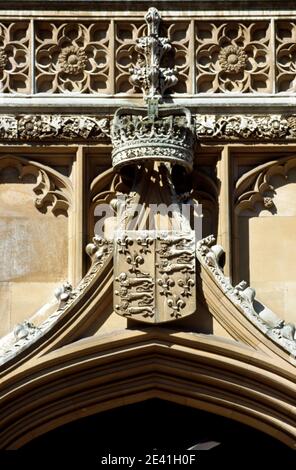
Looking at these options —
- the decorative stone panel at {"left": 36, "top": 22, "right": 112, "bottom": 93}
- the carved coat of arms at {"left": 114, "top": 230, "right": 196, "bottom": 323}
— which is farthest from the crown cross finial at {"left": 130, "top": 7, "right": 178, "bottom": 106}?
the carved coat of arms at {"left": 114, "top": 230, "right": 196, "bottom": 323}

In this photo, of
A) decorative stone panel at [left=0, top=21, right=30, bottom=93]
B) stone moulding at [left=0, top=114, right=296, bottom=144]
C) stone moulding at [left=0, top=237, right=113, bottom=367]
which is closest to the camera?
stone moulding at [left=0, top=237, right=113, bottom=367]

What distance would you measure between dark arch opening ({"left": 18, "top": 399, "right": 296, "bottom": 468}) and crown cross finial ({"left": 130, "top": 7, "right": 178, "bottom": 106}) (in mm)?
2974

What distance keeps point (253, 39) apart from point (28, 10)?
215 centimetres

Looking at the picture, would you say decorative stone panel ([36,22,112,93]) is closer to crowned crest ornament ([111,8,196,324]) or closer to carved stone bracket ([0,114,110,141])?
carved stone bracket ([0,114,110,141])

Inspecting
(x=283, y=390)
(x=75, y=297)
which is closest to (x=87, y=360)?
(x=75, y=297)

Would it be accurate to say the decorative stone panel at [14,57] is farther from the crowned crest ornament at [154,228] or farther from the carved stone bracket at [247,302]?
the carved stone bracket at [247,302]

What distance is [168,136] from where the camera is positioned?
1939cm

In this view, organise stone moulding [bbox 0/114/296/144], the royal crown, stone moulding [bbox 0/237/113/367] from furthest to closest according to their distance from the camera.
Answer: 1. stone moulding [bbox 0/114/296/144]
2. the royal crown
3. stone moulding [bbox 0/237/113/367]

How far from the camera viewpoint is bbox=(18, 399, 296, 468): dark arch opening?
20.2m

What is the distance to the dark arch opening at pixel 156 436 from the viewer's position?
66.1 feet

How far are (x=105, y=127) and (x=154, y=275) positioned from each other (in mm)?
1559

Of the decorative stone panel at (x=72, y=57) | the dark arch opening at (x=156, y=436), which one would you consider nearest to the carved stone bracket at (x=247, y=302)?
the dark arch opening at (x=156, y=436)

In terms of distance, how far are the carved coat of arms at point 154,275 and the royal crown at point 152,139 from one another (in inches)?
26.8

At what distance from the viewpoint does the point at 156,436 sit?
2034cm
